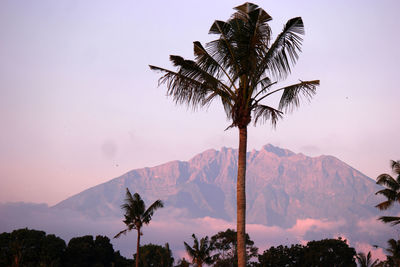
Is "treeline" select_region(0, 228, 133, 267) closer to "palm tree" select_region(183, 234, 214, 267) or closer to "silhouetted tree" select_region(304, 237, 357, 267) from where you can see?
"palm tree" select_region(183, 234, 214, 267)

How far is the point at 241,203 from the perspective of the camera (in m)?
11.2

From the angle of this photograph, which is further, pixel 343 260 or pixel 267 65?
pixel 343 260

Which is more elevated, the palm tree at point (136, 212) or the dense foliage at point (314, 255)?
the palm tree at point (136, 212)

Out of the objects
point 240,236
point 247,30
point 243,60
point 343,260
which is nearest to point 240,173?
point 240,236

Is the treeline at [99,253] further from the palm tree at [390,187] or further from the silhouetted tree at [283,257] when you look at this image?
the palm tree at [390,187]

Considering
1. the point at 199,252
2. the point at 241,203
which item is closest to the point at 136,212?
the point at 199,252

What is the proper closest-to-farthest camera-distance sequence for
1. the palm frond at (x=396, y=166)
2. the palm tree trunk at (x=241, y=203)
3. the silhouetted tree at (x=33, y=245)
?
1. the palm tree trunk at (x=241, y=203)
2. the palm frond at (x=396, y=166)
3. the silhouetted tree at (x=33, y=245)

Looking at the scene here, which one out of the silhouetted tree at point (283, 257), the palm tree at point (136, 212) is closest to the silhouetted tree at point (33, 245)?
the palm tree at point (136, 212)

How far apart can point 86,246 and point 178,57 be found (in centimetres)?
7043

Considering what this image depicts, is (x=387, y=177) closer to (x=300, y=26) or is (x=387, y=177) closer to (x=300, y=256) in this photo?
(x=300, y=26)

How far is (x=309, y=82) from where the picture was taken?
1222 cm

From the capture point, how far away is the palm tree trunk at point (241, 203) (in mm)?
10945

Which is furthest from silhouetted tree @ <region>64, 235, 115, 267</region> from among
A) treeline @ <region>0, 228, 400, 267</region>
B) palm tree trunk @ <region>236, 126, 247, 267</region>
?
palm tree trunk @ <region>236, 126, 247, 267</region>

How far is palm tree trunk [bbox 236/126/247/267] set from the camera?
10945mm
